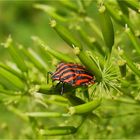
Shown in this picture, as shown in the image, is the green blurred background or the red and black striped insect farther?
the green blurred background

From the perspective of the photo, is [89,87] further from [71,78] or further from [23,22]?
[23,22]

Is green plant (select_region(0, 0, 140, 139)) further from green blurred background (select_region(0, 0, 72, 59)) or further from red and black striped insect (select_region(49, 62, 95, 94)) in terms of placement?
green blurred background (select_region(0, 0, 72, 59))

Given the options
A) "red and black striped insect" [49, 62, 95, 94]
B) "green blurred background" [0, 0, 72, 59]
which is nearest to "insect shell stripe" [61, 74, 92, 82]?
"red and black striped insect" [49, 62, 95, 94]

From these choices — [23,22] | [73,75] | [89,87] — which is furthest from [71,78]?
[23,22]

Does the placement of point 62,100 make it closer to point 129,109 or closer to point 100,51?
point 100,51

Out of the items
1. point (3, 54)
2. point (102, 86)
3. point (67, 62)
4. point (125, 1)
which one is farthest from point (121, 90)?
point (3, 54)

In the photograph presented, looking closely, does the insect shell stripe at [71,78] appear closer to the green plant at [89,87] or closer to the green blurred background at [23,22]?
the green plant at [89,87]
